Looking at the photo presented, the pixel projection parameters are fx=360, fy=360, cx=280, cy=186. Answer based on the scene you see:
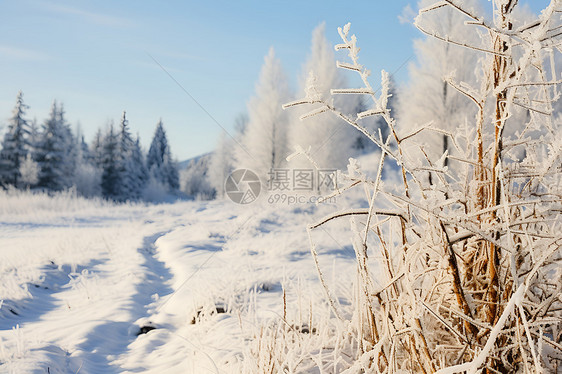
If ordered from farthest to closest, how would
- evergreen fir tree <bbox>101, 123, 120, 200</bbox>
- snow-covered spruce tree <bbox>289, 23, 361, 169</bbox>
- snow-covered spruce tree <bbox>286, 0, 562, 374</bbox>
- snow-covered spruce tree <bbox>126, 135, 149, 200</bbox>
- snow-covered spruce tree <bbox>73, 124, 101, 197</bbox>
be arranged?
snow-covered spruce tree <bbox>126, 135, 149, 200</bbox>
evergreen fir tree <bbox>101, 123, 120, 200</bbox>
snow-covered spruce tree <bbox>73, 124, 101, 197</bbox>
snow-covered spruce tree <bbox>289, 23, 361, 169</bbox>
snow-covered spruce tree <bbox>286, 0, 562, 374</bbox>

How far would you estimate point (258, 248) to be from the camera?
6.41 metres

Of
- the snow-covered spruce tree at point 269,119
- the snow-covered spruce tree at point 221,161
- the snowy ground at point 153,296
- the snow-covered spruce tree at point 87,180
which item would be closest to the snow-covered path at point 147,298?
the snowy ground at point 153,296

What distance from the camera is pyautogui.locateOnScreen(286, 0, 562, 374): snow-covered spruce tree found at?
3.05ft

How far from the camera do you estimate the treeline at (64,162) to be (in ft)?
86.3

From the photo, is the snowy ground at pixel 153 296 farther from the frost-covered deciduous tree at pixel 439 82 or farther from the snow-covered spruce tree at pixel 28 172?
the snow-covered spruce tree at pixel 28 172

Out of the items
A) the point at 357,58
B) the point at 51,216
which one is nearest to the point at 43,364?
the point at 357,58

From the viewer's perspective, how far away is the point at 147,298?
4.35 metres

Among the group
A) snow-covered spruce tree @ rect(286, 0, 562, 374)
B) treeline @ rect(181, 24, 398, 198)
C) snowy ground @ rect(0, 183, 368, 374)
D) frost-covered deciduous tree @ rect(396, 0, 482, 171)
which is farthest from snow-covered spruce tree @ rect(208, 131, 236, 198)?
snow-covered spruce tree @ rect(286, 0, 562, 374)

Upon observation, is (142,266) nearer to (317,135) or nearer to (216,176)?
(317,135)

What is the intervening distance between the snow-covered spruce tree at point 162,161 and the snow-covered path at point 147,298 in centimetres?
4051

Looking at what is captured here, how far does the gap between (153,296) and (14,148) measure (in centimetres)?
2902

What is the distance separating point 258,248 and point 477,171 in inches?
208

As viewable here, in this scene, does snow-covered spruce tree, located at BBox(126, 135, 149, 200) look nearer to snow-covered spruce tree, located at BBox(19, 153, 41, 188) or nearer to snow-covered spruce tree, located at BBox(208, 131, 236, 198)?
snow-covered spruce tree, located at BBox(208, 131, 236, 198)

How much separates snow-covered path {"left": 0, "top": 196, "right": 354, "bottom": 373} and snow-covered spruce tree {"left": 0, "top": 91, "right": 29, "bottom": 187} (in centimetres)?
2168
